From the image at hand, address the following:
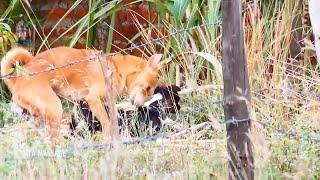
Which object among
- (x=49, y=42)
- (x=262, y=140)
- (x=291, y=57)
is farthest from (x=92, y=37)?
(x=262, y=140)

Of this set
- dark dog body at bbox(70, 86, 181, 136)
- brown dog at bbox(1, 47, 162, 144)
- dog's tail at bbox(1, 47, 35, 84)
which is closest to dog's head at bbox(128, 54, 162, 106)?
brown dog at bbox(1, 47, 162, 144)

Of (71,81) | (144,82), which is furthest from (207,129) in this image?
(71,81)

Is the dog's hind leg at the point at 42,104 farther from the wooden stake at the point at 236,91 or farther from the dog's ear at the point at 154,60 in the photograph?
the wooden stake at the point at 236,91

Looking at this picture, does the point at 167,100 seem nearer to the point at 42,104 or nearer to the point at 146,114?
the point at 146,114

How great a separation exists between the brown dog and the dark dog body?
8 cm

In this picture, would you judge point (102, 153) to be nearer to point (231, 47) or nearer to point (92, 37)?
point (231, 47)

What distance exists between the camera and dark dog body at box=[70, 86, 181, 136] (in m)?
5.38

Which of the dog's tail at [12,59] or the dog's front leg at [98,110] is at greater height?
the dog's tail at [12,59]

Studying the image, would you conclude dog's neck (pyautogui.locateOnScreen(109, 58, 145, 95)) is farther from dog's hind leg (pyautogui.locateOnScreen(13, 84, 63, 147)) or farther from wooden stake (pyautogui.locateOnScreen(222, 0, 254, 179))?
wooden stake (pyautogui.locateOnScreen(222, 0, 254, 179))

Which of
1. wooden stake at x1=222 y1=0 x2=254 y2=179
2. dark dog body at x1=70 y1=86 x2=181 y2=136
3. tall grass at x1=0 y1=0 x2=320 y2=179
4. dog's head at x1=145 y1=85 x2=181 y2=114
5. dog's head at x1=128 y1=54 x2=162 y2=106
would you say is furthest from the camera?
dog's head at x1=128 y1=54 x2=162 y2=106

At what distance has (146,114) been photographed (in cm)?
564

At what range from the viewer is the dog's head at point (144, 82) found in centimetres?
615

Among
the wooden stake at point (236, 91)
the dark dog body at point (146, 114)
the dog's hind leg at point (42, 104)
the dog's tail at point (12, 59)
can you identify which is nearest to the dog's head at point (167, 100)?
the dark dog body at point (146, 114)

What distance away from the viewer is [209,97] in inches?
231
